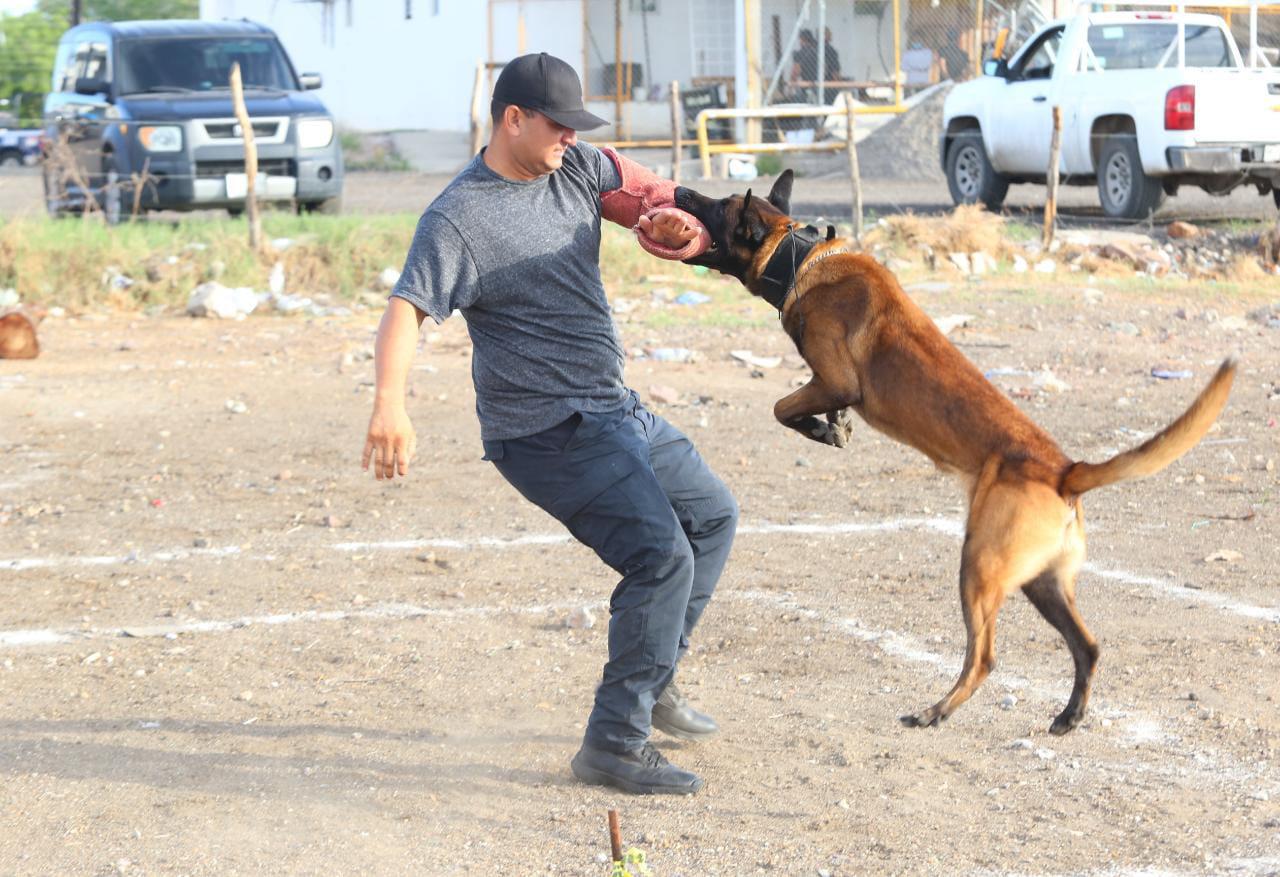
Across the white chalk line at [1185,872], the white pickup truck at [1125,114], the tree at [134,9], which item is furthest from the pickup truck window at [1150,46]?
the tree at [134,9]

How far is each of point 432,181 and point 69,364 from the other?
51.1 feet

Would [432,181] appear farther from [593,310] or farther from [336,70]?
[593,310]

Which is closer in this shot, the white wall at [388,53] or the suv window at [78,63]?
the suv window at [78,63]

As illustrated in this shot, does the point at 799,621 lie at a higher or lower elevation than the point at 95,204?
lower

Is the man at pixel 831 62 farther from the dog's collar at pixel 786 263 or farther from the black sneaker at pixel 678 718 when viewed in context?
the black sneaker at pixel 678 718

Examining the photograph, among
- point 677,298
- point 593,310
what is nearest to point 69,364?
point 677,298

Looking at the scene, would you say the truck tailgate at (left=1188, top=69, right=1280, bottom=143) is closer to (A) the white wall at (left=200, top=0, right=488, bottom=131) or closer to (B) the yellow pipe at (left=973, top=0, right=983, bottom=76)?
(B) the yellow pipe at (left=973, top=0, right=983, bottom=76)

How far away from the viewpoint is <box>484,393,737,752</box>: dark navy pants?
424cm

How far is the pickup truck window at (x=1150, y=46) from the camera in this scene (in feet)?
54.4

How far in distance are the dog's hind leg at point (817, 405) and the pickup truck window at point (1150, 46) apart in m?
13.0

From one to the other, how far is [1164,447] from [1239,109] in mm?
12332

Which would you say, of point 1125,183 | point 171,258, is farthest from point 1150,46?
point 171,258

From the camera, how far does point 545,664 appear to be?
5.43 metres

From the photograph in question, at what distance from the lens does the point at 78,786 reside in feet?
14.5
